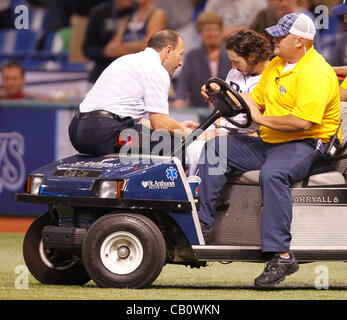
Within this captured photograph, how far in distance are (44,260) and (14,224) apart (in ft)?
14.7

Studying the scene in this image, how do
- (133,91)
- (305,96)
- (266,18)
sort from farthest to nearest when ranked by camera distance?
(266,18) < (133,91) < (305,96)

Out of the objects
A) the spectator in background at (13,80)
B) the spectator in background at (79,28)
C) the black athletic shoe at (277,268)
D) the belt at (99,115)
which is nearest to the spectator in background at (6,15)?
the spectator in background at (79,28)

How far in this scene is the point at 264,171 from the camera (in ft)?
20.8

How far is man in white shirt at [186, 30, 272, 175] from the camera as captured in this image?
696 centimetres

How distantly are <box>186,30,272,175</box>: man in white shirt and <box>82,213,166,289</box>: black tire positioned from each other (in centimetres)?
91

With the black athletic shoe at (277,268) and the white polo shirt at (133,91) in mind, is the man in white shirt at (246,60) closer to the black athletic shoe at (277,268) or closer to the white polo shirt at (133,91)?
the white polo shirt at (133,91)

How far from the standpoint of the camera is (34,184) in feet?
21.4

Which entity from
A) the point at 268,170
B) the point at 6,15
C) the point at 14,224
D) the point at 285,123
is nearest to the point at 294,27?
Answer: the point at 285,123

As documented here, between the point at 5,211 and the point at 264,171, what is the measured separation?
5.81 m

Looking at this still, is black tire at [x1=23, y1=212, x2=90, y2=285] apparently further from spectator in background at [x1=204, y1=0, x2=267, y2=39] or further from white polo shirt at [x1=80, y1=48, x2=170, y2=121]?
spectator in background at [x1=204, y1=0, x2=267, y2=39]

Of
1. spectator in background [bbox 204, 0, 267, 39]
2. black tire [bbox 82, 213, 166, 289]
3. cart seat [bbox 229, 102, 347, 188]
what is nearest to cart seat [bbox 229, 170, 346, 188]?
cart seat [bbox 229, 102, 347, 188]

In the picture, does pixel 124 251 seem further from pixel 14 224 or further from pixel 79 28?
pixel 79 28

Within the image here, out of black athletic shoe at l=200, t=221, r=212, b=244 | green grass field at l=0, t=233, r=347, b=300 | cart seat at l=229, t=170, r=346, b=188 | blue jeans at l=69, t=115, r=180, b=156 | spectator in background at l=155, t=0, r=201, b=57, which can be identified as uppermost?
spectator in background at l=155, t=0, r=201, b=57
